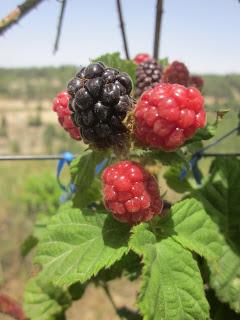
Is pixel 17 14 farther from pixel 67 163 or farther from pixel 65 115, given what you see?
pixel 67 163

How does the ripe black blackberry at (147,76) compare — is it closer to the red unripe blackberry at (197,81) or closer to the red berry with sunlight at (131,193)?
the red unripe blackberry at (197,81)

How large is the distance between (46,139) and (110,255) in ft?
112

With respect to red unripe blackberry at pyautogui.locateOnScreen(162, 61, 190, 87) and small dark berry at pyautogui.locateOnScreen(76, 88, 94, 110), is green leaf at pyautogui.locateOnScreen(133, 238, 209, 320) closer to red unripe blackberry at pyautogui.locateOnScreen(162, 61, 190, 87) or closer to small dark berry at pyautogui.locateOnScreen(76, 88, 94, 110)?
small dark berry at pyautogui.locateOnScreen(76, 88, 94, 110)

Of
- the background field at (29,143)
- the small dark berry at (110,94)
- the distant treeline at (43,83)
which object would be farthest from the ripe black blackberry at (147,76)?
the distant treeline at (43,83)

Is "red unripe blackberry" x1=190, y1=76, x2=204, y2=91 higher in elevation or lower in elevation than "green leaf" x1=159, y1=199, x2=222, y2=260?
higher

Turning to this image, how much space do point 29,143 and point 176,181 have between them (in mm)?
34272

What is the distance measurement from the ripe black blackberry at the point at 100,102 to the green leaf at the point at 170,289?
256 millimetres

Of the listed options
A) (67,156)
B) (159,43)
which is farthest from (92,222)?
(159,43)

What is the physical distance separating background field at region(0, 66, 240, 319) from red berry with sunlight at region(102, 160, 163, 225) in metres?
0.24

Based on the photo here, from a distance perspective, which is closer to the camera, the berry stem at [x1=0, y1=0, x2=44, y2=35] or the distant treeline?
the berry stem at [x1=0, y1=0, x2=44, y2=35]

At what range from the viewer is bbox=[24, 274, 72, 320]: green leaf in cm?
165

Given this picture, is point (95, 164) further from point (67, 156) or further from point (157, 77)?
point (67, 156)

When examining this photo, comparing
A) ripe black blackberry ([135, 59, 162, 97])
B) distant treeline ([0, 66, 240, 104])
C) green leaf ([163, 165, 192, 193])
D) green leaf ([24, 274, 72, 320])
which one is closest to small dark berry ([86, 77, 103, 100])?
ripe black blackberry ([135, 59, 162, 97])

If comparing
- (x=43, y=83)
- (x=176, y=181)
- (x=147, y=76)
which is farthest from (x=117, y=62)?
(x=43, y=83)
